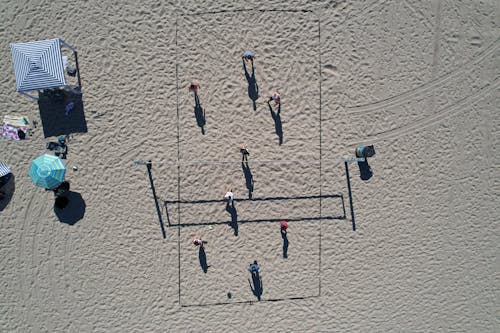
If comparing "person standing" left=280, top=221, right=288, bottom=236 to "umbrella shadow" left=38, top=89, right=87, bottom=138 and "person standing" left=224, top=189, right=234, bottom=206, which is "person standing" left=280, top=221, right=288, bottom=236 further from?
"umbrella shadow" left=38, top=89, right=87, bottom=138

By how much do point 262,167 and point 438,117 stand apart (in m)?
3.88

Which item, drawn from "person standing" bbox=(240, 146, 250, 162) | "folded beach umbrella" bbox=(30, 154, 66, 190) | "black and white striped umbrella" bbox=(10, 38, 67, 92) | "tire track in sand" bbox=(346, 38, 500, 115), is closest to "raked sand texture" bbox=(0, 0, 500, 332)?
"tire track in sand" bbox=(346, 38, 500, 115)

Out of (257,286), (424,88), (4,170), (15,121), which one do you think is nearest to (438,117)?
(424,88)

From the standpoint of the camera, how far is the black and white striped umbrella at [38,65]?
6004mm

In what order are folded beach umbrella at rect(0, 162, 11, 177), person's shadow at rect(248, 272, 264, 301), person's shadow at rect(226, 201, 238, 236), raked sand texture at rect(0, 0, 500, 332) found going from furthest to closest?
person's shadow at rect(248, 272, 264, 301) < person's shadow at rect(226, 201, 238, 236) < raked sand texture at rect(0, 0, 500, 332) < folded beach umbrella at rect(0, 162, 11, 177)

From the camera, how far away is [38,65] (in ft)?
19.7

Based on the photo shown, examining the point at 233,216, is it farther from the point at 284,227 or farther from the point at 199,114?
the point at 199,114

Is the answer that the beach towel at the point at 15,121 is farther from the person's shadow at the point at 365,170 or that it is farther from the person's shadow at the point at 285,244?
the person's shadow at the point at 365,170

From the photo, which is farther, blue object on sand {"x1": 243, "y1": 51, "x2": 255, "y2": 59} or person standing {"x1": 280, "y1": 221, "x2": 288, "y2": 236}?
person standing {"x1": 280, "y1": 221, "x2": 288, "y2": 236}

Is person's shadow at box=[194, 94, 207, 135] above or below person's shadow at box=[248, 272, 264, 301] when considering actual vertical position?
above

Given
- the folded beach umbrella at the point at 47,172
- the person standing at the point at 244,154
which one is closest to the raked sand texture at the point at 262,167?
the person standing at the point at 244,154

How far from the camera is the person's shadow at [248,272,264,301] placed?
6.96 meters

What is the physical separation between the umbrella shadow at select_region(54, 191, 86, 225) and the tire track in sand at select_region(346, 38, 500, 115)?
5.92m

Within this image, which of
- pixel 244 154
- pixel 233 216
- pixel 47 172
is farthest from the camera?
pixel 233 216
